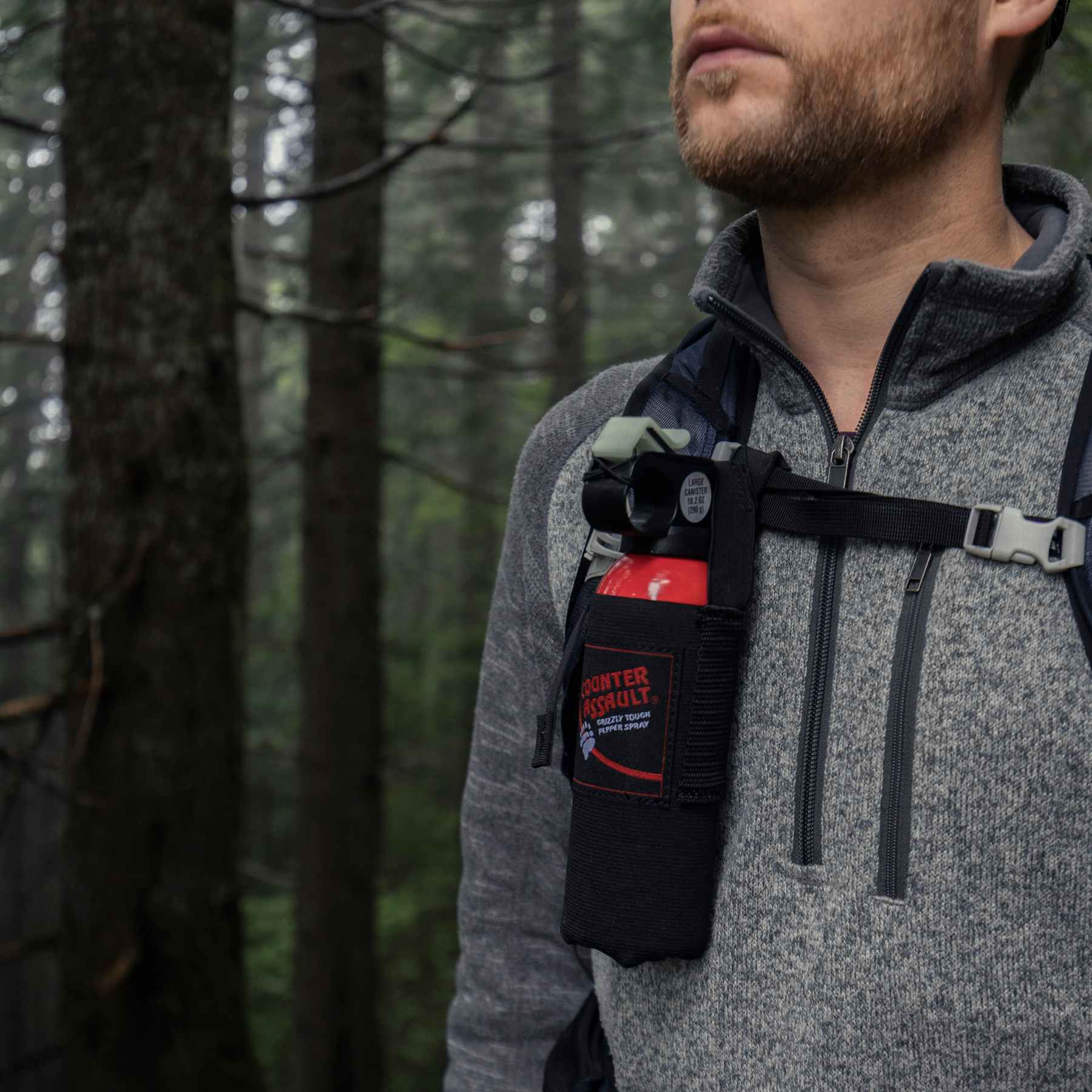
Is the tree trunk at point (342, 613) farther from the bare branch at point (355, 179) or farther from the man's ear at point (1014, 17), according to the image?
the man's ear at point (1014, 17)

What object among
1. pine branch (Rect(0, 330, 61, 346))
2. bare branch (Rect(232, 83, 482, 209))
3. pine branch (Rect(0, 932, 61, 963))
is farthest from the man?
pine branch (Rect(0, 932, 61, 963))

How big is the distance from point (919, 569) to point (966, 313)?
0.37 metres

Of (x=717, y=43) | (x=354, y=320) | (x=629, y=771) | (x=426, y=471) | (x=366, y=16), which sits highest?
(x=366, y=16)

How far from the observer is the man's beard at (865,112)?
1683 mm

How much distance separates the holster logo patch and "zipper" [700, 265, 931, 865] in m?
0.19

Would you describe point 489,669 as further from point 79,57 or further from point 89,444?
point 79,57

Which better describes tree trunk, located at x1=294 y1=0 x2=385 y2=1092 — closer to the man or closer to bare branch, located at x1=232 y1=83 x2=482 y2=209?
bare branch, located at x1=232 y1=83 x2=482 y2=209

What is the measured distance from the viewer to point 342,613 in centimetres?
716

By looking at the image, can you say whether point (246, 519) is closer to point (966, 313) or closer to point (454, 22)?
point (454, 22)

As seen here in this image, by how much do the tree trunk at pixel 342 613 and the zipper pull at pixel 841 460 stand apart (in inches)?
214

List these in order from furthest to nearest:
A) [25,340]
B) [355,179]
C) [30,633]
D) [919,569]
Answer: [355,179] → [25,340] → [30,633] → [919,569]

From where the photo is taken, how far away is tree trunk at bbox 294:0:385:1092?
268 inches

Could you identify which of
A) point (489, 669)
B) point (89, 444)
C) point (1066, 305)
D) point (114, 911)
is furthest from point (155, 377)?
point (1066, 305)

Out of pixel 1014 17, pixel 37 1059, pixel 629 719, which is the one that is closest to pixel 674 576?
pixel 629 719
